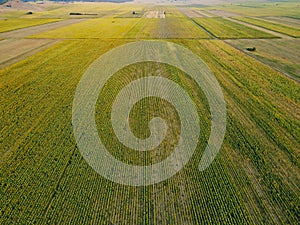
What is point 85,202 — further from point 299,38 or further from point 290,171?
point 299,38

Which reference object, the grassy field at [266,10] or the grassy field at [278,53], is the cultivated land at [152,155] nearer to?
the grassy field at [278,53]

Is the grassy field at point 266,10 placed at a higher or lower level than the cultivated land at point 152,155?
lower

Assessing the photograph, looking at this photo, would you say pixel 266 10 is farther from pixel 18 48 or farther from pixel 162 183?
pixel 162 183

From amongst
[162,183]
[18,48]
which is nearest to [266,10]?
[18,48]

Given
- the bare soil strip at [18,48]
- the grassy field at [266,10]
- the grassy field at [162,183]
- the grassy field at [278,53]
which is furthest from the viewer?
the grassy field at [266,10]

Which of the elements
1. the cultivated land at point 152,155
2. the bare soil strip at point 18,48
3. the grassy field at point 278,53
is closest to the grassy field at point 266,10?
the grassy field at point 278,53

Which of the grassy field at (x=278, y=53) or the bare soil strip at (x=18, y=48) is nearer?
the grassy field at (x=278, y=53)

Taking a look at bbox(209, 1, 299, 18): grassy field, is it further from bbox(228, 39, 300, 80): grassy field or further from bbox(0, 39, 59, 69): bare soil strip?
bbox(0, 39, 59, 69): bare soil strip
